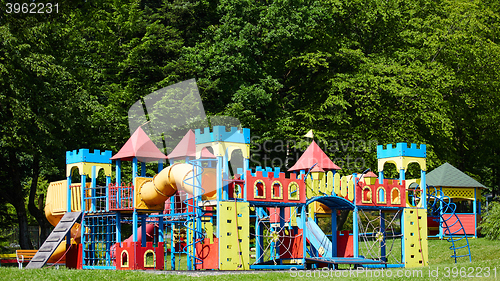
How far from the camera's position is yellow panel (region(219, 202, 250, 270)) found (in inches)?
718

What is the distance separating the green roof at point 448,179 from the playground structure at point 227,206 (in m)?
9.64

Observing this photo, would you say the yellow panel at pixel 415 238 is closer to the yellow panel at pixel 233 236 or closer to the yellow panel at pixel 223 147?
the yellow panel at pixel 233 236

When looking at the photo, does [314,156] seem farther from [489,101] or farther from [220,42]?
[489,101]

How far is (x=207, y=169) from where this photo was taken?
18641 mm

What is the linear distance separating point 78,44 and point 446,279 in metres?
25.1

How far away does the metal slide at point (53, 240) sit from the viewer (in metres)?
20.3

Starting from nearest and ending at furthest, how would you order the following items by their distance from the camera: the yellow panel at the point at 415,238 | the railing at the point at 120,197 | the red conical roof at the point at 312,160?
the railing at the point at 120,197, the yellow panel at the point at 415,238, the red conical roof at the point at 312,160

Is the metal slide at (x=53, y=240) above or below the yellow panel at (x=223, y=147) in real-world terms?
below

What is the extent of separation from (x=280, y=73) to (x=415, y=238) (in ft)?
61.9

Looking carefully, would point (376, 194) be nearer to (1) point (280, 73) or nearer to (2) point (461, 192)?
(2) point (461, 192)

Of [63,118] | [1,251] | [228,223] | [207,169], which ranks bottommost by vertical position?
[1,251]

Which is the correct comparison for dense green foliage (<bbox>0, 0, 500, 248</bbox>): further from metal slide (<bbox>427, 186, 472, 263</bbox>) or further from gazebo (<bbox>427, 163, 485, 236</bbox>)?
metal slide (<bbox>427, 186, 472, 263</bbox>)

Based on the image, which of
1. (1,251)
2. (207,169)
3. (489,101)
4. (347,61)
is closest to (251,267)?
(207,169)

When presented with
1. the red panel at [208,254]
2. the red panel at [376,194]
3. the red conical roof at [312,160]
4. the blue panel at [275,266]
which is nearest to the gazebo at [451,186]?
the red conical roof at [312,160]
